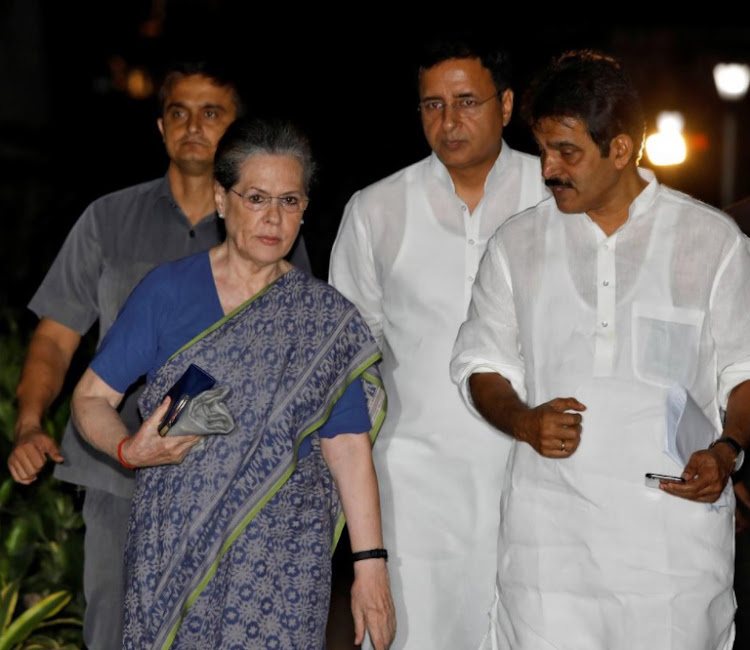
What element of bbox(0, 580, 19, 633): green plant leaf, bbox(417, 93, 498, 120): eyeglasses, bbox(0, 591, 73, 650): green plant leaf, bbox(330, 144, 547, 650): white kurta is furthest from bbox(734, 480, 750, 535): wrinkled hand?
bbox(0, 580, 19, 633): green plant leaf

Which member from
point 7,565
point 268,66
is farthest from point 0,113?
point 7,565

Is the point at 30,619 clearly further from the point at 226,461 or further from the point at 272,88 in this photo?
the point at 272,88

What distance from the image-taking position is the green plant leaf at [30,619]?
19.5 ft

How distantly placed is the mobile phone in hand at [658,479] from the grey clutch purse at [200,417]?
1.04m

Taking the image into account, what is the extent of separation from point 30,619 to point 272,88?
11.1 meters

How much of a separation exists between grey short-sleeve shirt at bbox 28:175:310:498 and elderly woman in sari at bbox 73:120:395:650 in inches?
37.2

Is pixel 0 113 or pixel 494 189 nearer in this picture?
pixel 494 189

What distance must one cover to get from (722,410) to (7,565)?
10.3ft

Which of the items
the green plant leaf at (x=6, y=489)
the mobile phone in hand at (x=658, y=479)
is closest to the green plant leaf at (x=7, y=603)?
the green plant leaf at (x=6, y=489)

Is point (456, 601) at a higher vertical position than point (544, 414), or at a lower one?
lower

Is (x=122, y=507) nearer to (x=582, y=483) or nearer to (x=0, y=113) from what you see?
(x=582, y=483)

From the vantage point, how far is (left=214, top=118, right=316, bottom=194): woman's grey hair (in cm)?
424

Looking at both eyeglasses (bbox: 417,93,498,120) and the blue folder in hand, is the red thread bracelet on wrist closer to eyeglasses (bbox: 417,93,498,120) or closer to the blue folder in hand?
the blue folder in hand

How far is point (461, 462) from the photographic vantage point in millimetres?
5027
